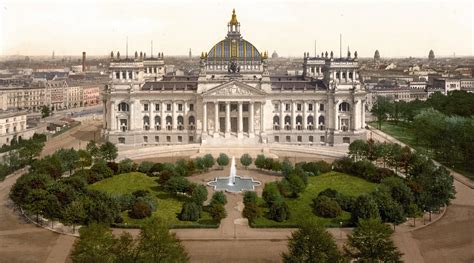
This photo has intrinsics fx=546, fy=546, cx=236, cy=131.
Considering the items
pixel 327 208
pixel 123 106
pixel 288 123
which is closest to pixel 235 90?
pixel 288 123

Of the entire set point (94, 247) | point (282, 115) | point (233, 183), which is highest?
point (282, 115)


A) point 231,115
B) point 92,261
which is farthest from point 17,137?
point 92,261

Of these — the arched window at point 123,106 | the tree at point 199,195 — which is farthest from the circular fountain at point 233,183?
the arched window at point 123,106

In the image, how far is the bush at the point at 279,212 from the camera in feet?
177

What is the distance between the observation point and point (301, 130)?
10162 cm

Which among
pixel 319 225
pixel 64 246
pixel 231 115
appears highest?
pixel 231 115

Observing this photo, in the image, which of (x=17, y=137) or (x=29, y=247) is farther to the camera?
(x=17, y=137)

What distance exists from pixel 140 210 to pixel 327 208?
1877 cm

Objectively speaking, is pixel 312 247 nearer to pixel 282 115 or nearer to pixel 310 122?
pixel 282 115

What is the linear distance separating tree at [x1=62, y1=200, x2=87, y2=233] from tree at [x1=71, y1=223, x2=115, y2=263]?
9.96m

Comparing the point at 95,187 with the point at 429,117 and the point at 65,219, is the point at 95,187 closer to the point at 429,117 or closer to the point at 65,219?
the point at 65,219

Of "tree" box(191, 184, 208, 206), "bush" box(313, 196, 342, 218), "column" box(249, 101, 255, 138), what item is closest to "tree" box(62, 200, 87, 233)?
"tree" box(191, 184, 208, 206)

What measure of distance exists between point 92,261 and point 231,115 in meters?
64.3

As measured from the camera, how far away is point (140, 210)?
54.2m
